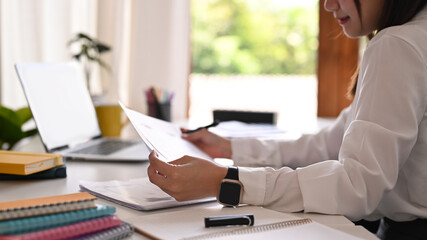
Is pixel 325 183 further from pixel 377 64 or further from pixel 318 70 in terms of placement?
pixel 318 70

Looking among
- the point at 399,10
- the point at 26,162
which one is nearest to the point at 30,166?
the point at 26,162

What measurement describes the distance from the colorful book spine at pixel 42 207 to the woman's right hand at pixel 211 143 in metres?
0.63

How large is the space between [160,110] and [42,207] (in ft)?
4.32

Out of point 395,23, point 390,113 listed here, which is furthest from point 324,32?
point 390,113

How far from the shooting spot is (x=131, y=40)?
2.61m

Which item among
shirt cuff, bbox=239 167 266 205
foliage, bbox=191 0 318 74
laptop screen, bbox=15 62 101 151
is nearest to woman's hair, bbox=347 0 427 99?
shirt cuff, bbox=239 167 266 205

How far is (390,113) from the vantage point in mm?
867

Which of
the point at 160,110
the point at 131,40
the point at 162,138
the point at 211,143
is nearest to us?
the point at 162,138

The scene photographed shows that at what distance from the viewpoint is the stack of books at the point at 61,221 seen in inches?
25.2

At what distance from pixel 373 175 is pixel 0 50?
204cm

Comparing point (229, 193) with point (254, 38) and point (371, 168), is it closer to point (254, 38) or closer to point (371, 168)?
point (371, 168)

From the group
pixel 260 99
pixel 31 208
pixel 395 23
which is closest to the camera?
pixel 31 208

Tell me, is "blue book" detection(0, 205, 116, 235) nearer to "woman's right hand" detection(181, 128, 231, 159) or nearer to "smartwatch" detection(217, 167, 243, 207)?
"smartwatch" detection(217, 167, 243, 207)

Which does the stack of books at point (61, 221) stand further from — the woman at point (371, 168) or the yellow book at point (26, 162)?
the yellow book at point (26, 162)
